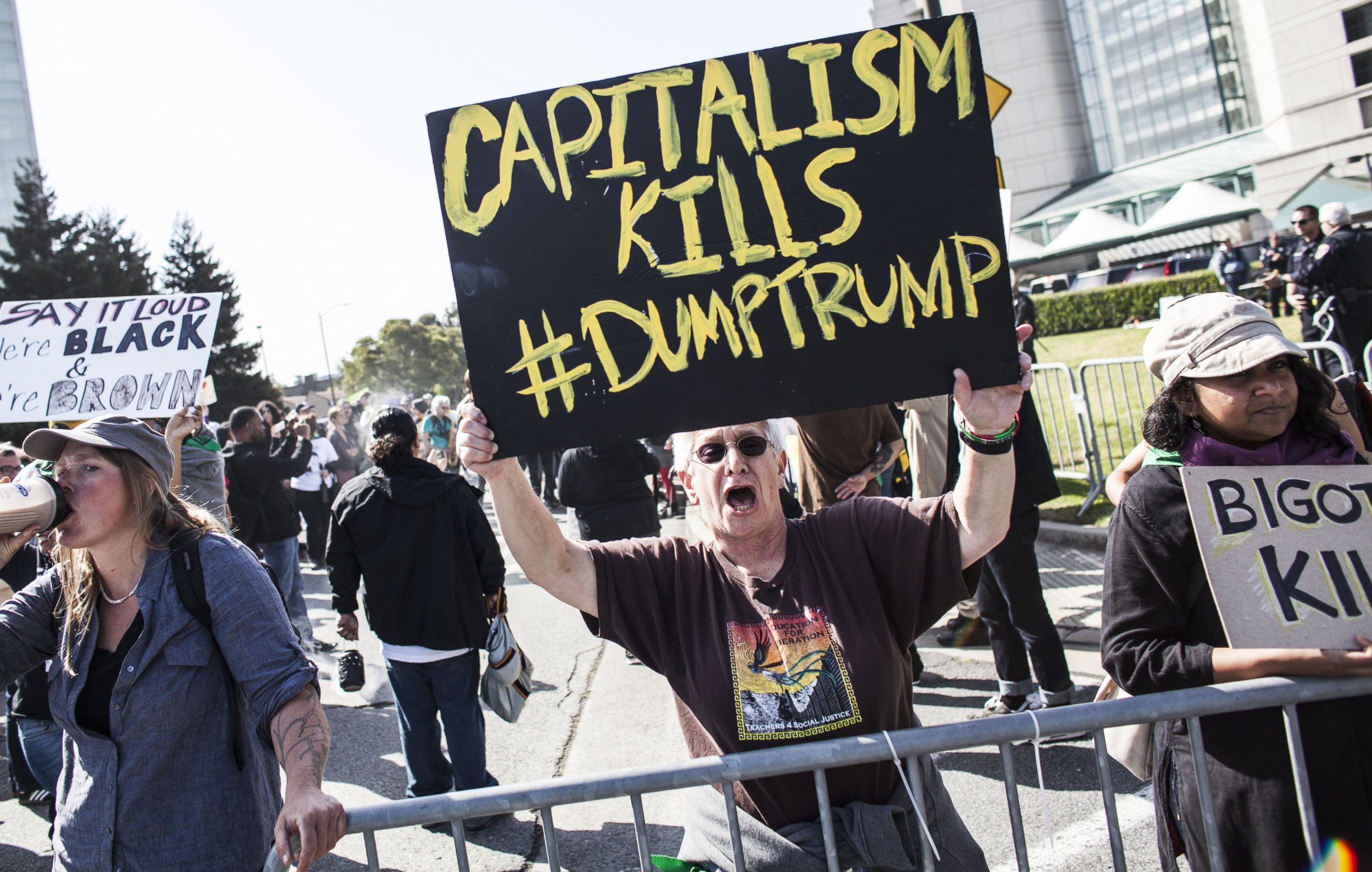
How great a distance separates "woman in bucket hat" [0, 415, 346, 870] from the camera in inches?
85.5

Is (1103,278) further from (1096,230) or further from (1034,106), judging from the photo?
(1034,106)

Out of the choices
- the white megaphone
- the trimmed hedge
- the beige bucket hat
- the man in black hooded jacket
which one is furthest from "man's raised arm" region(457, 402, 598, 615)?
the trimmed hedge

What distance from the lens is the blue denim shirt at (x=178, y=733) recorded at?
2.17 m

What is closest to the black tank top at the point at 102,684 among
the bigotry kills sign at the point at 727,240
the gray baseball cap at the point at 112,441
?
the gray baseball cap at the point at 112,441

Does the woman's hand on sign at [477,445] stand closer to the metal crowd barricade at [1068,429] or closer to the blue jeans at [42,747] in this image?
the blue jeans at [42,747]

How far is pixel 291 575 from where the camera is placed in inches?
297

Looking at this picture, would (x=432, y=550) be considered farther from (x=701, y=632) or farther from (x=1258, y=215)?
(x=1258, y=215)

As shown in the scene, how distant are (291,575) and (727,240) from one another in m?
6.61

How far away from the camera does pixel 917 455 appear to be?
4.80 meters

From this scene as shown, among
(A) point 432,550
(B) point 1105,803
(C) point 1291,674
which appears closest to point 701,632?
(B) point 1105,803

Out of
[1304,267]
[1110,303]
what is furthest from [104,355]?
[1110,303]

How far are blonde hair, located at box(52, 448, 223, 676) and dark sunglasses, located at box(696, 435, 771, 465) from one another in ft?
4.33

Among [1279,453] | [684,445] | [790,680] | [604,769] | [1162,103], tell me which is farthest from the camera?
[1162,103]

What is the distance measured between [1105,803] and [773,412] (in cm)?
109
